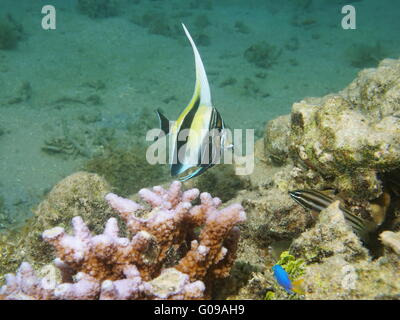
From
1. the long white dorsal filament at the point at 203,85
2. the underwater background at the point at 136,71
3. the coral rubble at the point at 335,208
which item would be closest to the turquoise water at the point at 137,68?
the underwater background at the point at 136,71

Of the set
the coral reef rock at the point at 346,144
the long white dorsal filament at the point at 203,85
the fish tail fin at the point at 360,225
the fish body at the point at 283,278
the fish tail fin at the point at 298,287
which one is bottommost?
the fish tail fin at the point at 298,287

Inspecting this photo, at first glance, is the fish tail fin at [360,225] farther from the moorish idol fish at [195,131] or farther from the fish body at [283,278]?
the moorish idol fish at [195,131]

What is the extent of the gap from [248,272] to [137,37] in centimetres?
1479

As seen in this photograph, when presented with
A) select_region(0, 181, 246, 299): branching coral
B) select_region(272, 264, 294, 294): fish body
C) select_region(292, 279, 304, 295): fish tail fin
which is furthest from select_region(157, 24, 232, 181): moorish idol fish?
select_region(292, 279, 304, 295): fish tail fin

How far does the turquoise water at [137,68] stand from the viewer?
24.7ft

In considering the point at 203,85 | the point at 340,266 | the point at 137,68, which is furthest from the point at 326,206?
the point at 137,68

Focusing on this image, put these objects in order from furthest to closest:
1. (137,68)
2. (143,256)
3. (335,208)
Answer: (137,68), (335,208), (143,256)

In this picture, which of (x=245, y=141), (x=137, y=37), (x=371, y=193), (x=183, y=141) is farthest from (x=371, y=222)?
(x=137, y=37)

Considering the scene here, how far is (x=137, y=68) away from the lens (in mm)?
12273

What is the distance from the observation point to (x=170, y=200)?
2.08 m

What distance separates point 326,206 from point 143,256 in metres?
1.42

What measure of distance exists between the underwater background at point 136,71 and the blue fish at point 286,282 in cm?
191

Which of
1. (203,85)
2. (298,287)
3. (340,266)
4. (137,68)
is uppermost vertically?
(137,68)

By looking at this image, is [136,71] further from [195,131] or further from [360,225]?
[360,225]
